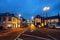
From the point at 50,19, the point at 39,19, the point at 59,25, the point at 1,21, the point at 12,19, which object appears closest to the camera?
the point at 59,25

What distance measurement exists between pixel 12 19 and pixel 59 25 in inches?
1049

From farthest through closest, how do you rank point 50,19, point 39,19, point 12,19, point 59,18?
point 39,19 → point 50,19 → point 59,18 → point 12,19

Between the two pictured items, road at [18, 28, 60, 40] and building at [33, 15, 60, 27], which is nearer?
road at [18, 28, 60, 40]

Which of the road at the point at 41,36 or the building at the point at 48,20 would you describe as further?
the building at the point at 48,20

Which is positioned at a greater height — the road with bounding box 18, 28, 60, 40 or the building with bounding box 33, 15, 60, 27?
the building with bounding box 33, 15, 60, 27

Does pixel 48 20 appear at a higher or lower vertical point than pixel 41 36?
higher

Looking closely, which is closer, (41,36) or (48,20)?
(41,36)

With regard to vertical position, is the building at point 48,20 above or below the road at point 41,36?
above

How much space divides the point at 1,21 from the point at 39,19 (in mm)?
70678

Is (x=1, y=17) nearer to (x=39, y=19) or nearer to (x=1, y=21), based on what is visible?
(x=1, y=21)

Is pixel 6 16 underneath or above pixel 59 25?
above

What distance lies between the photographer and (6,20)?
77500 mm

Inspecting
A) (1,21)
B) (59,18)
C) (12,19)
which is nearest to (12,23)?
(12,19)

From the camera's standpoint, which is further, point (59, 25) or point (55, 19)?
point (55, 19)
